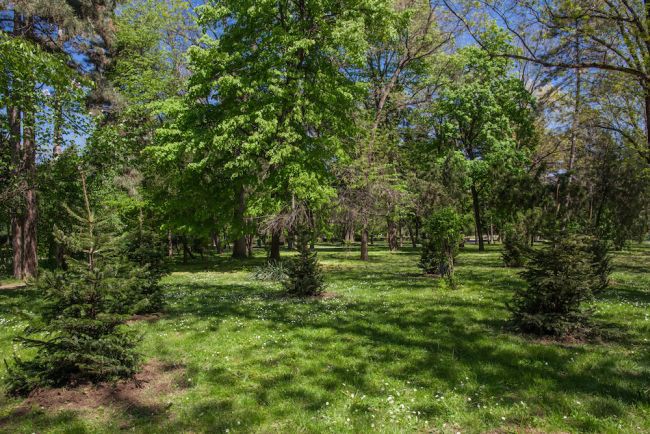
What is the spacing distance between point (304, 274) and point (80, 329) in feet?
26.0

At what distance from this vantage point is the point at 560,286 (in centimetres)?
786

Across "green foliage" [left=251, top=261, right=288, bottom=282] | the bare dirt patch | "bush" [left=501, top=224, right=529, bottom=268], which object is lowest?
the bare dirt patch

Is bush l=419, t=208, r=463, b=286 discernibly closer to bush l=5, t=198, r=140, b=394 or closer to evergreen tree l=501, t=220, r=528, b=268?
evergreen tree l=501, t=220, r=528, b=268

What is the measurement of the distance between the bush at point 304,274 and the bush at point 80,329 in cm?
721

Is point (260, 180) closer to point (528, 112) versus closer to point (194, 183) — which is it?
point (194, 183)

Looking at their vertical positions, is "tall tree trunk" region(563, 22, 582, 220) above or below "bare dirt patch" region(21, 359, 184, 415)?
above

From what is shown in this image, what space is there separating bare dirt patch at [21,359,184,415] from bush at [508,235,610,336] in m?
7.09

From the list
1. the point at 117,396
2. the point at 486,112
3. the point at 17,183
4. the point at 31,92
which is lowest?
the point at 117,396

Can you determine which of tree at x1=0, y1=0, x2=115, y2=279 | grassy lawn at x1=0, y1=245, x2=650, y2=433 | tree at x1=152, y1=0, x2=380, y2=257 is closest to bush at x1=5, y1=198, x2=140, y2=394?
grassy lawn at x1=0, y1=245, x2=650, y2=433

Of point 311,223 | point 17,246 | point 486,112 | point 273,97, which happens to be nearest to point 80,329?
point 311,223

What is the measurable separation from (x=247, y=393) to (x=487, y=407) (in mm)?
3461

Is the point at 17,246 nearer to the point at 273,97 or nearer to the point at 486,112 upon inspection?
the point at 273,97

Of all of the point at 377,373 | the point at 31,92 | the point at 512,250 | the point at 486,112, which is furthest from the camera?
the point at 486,112

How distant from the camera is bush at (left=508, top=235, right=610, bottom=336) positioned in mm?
7848
